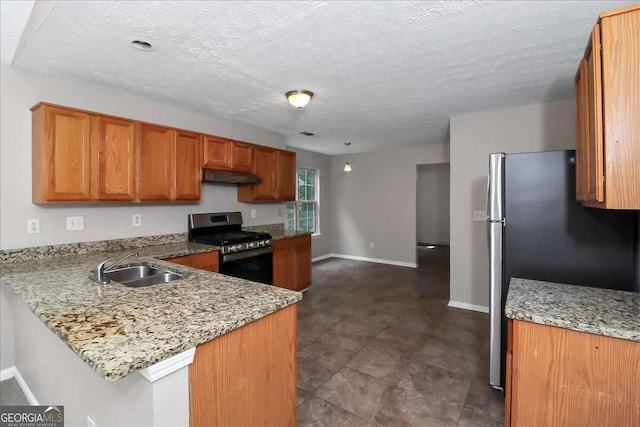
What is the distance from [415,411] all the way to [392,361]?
597 millimetres

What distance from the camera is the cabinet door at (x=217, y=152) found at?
3.31m

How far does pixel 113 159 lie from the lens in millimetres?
2566

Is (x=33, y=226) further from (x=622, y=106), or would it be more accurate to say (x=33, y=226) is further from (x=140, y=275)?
(x=622, y=106)

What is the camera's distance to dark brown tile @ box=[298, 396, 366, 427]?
5.91 feet

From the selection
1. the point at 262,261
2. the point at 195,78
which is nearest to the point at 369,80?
the point at 195,78

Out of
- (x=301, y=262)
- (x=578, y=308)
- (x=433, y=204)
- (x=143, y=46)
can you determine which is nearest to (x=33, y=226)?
(x=143, y=46)

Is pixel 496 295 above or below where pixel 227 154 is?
below

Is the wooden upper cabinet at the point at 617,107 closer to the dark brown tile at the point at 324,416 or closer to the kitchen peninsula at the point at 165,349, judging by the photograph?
the kitchen peninsula at the point at 165,349

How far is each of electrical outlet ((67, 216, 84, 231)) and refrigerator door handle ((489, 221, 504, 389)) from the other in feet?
11.1

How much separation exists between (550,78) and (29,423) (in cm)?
441

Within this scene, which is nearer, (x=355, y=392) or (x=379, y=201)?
(x=355, y=392)

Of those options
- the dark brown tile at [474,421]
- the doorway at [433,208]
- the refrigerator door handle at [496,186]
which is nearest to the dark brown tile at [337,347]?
the dark brown tile at [474,421]

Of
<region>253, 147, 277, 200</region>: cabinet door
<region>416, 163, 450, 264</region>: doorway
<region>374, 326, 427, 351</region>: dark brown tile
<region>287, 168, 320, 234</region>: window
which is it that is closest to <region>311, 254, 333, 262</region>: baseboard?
<region>287, 168, 320, 234</region>: window

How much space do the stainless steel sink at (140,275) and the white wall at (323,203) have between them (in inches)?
179
